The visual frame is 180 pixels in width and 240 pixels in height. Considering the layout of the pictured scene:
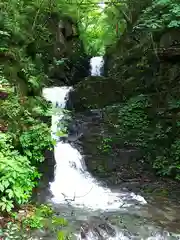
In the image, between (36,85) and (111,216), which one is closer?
(111,216)

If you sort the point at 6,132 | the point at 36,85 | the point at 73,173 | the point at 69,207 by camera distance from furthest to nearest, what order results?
the point at 73,173 < the point at 36,85 < the point at 69,207 < the point at 6,132

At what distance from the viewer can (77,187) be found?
9.15 meters

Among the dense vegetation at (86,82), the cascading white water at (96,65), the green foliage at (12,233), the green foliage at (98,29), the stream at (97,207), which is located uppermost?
the green foliage at (98,29)

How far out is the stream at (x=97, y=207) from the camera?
19.8 feet

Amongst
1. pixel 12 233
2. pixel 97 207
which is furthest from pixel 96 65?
pixel 12 233

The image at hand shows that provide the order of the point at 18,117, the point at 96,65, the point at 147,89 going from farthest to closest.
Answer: the point at 96,65
the point at 147,89
the point at 18,117

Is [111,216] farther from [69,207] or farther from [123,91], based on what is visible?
[123,91]

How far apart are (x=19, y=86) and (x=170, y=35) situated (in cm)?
720

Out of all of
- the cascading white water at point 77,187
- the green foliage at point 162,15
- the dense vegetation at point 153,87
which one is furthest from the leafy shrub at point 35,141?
the green foliage at point 162,15

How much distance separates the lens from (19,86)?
782 cm

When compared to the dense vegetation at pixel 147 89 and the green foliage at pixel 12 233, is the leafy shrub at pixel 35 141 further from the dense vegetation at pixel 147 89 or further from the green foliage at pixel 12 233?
the dense vegetation at pixel 147 89

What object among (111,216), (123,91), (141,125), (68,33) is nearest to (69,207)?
(111,216)

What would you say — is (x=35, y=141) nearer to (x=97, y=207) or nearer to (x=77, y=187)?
(x=97, y=207)

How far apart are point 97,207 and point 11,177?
297 centimetres
